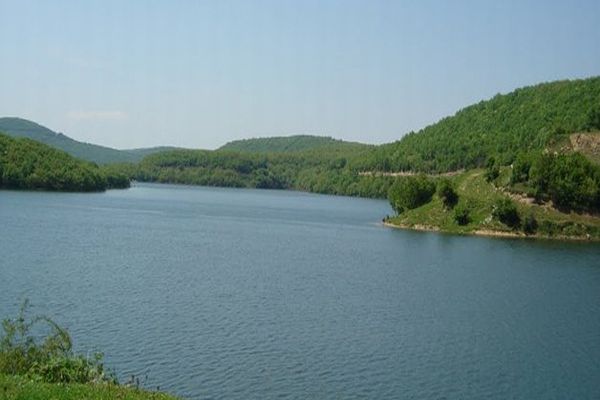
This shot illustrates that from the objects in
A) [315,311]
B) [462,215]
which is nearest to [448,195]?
[462,215]

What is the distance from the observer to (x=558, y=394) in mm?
34781

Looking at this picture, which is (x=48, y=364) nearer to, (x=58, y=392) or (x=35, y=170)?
(x=58, y=392)

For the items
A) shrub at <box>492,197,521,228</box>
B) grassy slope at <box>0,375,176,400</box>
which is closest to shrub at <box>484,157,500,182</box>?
shrub at <box>492,197,521,228</box>

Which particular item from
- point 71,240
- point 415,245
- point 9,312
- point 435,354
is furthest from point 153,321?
point 415,245

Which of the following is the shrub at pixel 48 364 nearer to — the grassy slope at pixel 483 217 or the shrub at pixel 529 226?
the grassy slope at pixel 483 217

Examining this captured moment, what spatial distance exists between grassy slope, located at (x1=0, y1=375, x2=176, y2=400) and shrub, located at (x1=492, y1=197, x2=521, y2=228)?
10315 cm

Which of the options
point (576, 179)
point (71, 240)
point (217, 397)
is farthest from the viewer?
point (576, 179)

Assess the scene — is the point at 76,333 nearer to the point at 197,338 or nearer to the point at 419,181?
the point at 197,338

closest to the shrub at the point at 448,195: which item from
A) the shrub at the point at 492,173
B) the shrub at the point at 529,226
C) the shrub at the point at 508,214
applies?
the shrub at the point at 492,173

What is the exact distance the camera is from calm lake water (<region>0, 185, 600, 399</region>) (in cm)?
3531

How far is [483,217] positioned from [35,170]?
120 metres

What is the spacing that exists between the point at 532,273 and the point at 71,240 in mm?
53077

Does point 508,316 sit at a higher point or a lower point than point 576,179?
lower

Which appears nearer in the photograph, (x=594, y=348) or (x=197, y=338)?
(x=197, y=338)
